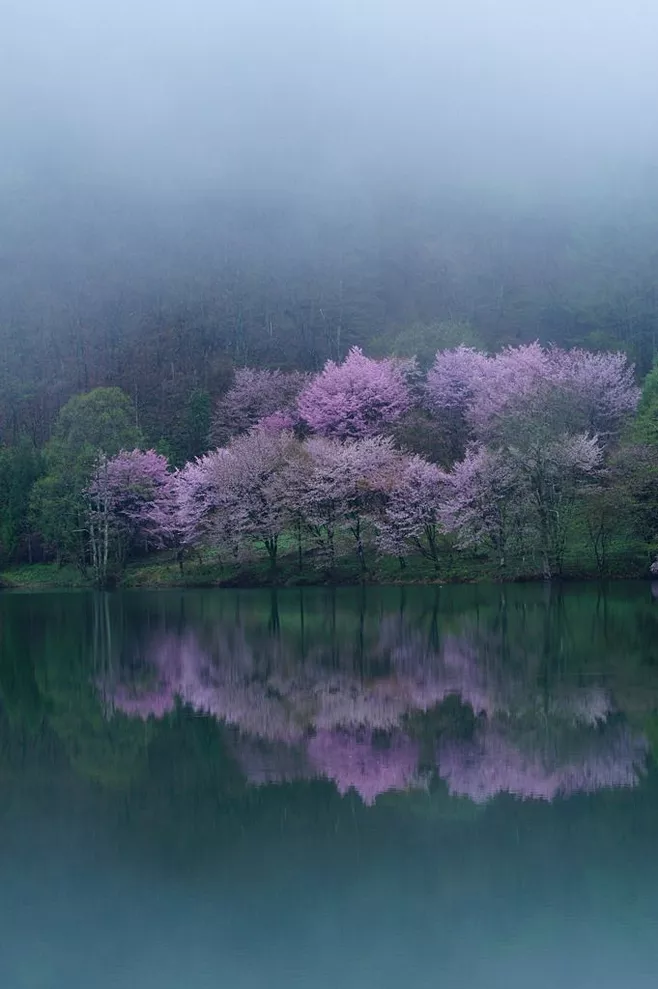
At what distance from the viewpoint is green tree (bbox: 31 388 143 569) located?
56250 mm

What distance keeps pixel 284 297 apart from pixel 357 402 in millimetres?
44379

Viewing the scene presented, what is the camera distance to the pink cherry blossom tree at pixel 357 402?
5381 centimetres

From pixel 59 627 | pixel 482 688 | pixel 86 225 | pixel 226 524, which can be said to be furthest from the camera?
pixel 86 225

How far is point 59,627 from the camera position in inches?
1265

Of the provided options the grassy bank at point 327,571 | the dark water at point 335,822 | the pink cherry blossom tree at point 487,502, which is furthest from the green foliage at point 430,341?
the dark water at point 335,822

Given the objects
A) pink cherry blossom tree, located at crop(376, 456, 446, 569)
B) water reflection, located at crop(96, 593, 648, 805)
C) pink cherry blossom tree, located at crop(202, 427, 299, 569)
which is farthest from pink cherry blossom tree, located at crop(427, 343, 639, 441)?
water reflection, located at crop(96, 593, 648, 805)

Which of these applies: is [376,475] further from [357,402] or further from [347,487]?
[357,402]

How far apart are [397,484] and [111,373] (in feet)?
133

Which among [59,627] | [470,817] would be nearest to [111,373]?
[59,627]

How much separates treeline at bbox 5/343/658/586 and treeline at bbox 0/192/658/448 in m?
6.35

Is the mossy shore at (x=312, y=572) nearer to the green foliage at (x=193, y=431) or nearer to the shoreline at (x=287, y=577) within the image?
the shoreline at (x=287, y=577)

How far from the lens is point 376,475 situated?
48156 mm

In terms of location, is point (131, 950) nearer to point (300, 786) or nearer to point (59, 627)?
point (300, 786)

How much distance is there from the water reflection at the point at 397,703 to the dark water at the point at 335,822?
7cm
